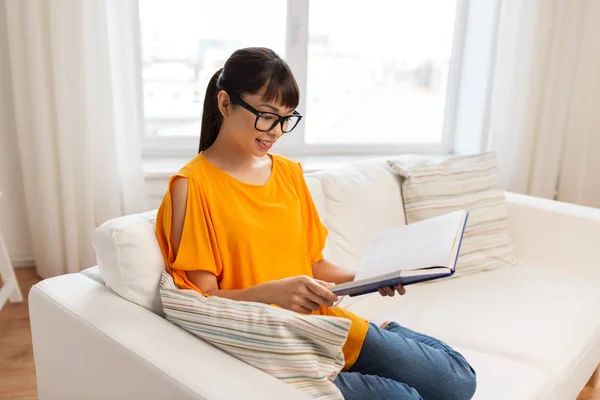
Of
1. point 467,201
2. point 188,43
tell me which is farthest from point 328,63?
point 467,201

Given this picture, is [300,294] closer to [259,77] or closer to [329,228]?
[259,77]

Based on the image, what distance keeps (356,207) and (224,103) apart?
79cm

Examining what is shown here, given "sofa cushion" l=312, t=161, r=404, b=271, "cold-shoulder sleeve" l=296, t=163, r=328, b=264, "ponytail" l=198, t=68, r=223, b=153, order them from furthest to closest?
"sofa cushion" l=312, t=161, r=404, b=271 → "cold-shoulder sleeve" l=296, t=163, r=328, b=264 → "ponytail" l=198, t=68, r=223, b=153

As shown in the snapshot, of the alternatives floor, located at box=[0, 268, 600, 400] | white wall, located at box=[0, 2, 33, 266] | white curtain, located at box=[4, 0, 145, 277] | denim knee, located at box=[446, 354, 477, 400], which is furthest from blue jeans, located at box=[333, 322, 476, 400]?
white wall, located at box=[0, 2, 33, 266]

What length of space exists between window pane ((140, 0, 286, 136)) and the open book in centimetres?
180

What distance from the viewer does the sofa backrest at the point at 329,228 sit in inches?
52.2

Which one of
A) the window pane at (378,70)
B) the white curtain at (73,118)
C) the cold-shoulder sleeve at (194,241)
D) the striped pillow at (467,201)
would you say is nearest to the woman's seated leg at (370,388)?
the cold-shoulder sleeve at (194,241)

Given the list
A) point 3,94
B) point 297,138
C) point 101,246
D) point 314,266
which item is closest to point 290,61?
point 297,138

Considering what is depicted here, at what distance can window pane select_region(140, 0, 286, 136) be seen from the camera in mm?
2858

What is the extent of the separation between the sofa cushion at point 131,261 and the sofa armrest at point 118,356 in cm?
3

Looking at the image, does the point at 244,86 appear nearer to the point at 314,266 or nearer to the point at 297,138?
the point at 314,266

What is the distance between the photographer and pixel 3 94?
8.63ft

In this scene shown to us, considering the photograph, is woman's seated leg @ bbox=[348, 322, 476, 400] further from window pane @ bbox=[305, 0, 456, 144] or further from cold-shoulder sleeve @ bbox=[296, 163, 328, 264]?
window pane @ bbox=[305, 0, 456, 144]

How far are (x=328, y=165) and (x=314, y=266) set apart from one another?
1.50m
